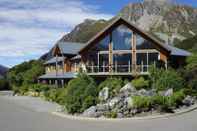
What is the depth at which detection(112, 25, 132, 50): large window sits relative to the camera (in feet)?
145

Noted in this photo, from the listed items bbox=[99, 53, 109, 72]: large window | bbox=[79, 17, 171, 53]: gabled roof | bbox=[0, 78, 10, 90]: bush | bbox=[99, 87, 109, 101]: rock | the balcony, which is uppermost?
bbox=[79, 17, 171, 53]: gabled roof

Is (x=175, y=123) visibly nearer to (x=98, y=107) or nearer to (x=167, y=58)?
(x=98, y=107)

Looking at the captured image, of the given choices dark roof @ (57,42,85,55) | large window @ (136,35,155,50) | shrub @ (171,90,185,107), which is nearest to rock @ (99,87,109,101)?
shrub @ (171,90,185,107)

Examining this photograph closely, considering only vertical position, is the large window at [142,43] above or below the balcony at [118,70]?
above

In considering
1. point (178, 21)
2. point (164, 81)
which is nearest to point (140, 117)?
point (164, 81)

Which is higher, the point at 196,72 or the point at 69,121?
the point at 196,72

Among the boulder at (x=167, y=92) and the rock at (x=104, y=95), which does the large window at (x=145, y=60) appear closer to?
the boulder at (x=167, y=92)

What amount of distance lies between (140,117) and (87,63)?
66.3ft

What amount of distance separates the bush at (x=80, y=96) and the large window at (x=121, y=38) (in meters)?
13.9

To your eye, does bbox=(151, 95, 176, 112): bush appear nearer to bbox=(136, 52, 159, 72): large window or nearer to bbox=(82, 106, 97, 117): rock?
bbox=(82, 106, 97, 117): rock

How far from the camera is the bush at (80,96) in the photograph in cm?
2939

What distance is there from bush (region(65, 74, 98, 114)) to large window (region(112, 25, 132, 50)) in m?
13.9

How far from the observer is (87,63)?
45.3m

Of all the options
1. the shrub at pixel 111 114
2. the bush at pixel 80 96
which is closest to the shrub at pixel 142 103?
the shrub at pixel 111 114
